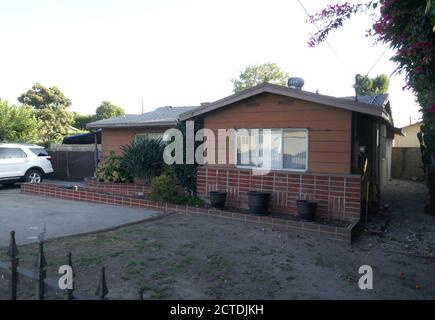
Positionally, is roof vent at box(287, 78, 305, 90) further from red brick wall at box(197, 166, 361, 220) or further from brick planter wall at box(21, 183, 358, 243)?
brick planter wall at box(21, 183, 358, 243)

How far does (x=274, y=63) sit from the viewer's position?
45.4 meters

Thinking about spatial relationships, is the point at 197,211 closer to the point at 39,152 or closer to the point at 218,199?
the point at 218,199

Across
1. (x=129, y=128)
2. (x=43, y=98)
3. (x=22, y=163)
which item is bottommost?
(x=22, y=163)

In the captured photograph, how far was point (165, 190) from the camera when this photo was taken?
939 centimetres

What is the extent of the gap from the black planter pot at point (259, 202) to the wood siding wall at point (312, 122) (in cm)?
124

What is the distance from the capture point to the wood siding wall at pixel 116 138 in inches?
532

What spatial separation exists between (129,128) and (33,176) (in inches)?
175

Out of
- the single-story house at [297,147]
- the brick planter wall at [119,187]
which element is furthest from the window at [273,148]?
the brick planter wall at [119,187]

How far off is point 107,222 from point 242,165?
3.65m

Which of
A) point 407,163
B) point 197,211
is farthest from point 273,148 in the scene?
point 407,163

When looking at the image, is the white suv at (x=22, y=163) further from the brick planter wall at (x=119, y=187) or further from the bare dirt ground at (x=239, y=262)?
the bare dirt ground at (x=239, y=262)

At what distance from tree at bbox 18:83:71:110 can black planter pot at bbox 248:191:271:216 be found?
1289 inches
